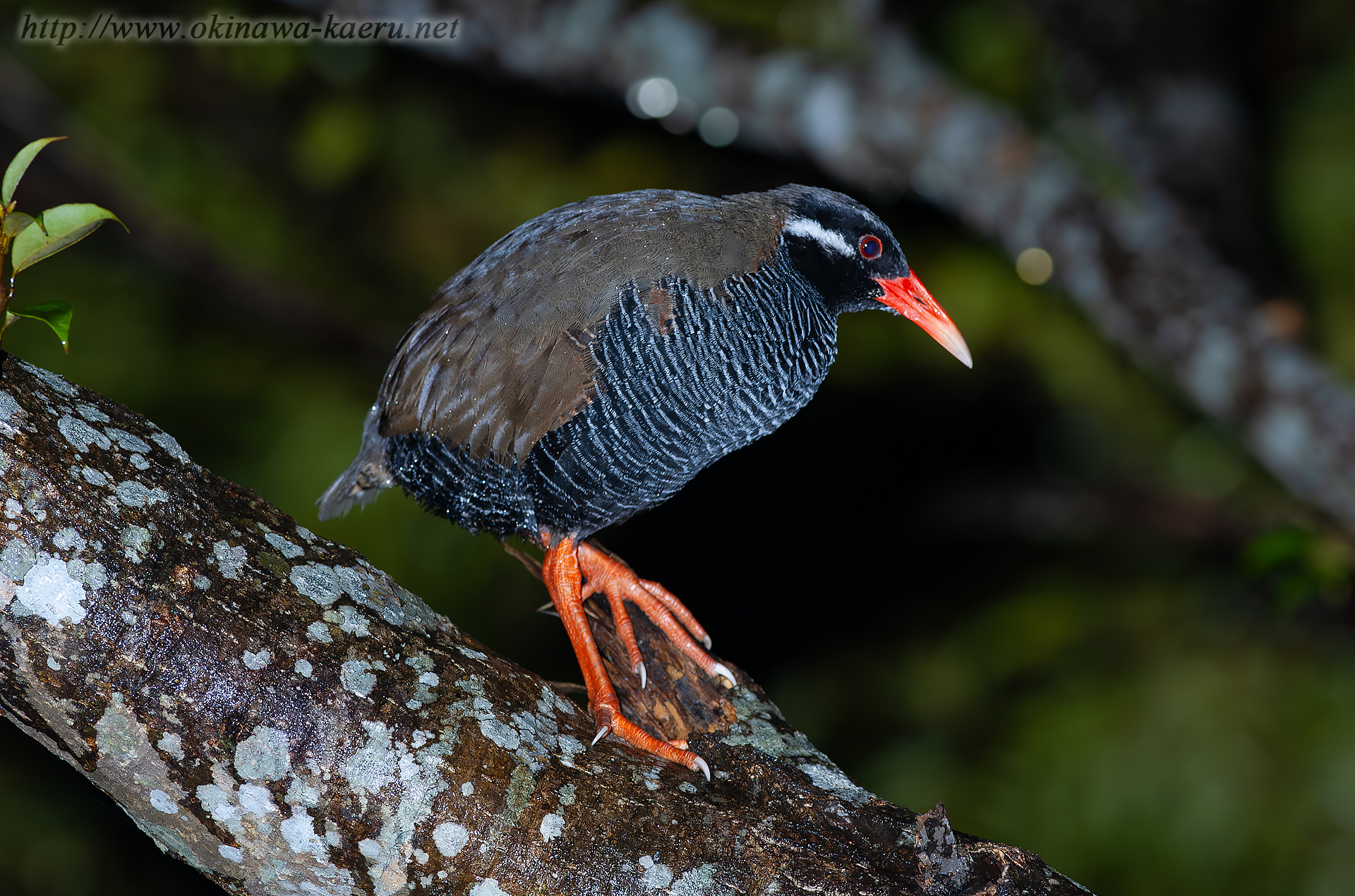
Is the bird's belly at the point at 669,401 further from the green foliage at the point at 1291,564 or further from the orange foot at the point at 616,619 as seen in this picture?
the green foliage at the point at 1291,564

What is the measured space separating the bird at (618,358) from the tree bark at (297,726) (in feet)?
1.69

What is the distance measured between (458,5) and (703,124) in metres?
Result: 1.43

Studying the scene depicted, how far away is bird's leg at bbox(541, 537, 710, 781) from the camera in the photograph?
270cm

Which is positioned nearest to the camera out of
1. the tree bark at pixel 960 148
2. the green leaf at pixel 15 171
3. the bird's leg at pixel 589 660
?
the green leaf at pixel 15 171

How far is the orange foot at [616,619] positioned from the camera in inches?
107

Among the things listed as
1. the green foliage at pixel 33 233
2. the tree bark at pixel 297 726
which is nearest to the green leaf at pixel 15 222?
the green foliage at pixel 33 233

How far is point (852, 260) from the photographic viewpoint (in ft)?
10.2

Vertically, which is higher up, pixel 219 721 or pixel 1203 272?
pixel 1203 272

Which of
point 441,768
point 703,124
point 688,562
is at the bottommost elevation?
point 441,768

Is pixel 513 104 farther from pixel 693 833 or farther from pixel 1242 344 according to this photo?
pixel 693 833

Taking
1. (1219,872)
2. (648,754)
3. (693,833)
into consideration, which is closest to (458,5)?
(648,754)

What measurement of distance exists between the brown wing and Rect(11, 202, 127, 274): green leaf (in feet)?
3.91

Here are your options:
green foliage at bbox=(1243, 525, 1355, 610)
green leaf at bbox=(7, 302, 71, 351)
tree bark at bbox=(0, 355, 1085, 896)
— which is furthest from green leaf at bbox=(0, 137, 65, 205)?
green foliage at bbox=(1243, 525, 1355, 610)

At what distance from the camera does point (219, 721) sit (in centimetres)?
189
